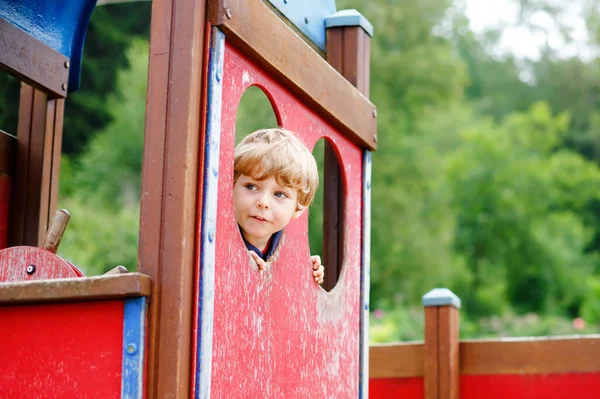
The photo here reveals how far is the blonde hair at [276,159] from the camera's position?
242cm

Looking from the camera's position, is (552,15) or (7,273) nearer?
(7,273)

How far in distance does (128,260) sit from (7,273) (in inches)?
448

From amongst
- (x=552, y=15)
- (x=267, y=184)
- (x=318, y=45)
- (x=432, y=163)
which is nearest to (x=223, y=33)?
(x=267, y=184)

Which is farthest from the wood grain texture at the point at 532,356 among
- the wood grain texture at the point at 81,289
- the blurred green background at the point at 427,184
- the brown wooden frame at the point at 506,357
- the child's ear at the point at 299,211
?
the blurred green background at the point at 427,184

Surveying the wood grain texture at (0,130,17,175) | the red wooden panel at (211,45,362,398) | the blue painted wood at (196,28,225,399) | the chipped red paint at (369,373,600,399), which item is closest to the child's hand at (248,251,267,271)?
the red wooden panel at (211,45,362,398)

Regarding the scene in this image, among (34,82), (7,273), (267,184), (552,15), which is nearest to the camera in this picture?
(7,273)

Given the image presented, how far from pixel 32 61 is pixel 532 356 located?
242 cm

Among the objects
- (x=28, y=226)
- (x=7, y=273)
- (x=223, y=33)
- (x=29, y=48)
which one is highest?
(x=29, y=48)

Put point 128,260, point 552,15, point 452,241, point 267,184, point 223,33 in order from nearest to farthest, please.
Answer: point 223,33 → point 267,184 → point 128,260 → point 452,241 → point 552,15

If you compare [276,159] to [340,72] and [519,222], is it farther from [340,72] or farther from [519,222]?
[519,222]

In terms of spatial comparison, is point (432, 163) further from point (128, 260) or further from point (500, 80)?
point (500, 80)

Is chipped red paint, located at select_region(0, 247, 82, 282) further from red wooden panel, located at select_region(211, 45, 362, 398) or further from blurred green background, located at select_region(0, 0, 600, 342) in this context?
blurred green background, located at select_region(0, 0, 600, 342)

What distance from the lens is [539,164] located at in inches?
712

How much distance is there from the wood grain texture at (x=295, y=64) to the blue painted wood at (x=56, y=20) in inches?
42.0
